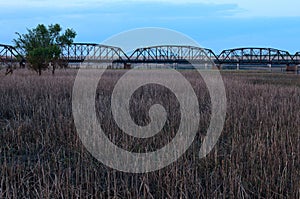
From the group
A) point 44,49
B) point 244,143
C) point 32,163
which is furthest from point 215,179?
point 44,49

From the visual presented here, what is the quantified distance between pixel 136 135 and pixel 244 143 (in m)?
1.52

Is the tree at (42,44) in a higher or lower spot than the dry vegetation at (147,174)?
higher

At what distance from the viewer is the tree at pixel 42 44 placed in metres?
18.7

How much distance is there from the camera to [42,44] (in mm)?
19609

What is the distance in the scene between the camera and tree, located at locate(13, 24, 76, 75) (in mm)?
18656

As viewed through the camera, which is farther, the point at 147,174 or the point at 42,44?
the point at 42,44

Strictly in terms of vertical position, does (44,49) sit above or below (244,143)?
above

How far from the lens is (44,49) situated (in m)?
18.3

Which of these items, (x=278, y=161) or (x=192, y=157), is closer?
(x=278, y=161)

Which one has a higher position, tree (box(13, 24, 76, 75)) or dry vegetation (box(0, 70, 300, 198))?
tree (box(13, 24, 76, 75))

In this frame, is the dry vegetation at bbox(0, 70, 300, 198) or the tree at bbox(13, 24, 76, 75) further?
the tree at bbox(13, 24, 76, 75)

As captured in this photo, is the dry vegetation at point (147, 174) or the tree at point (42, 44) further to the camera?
the tree at point (42, 44)

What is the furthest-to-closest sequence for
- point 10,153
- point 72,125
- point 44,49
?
point 44,49
point 72,125
point 10,153

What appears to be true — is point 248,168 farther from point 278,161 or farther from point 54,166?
point 54,166
